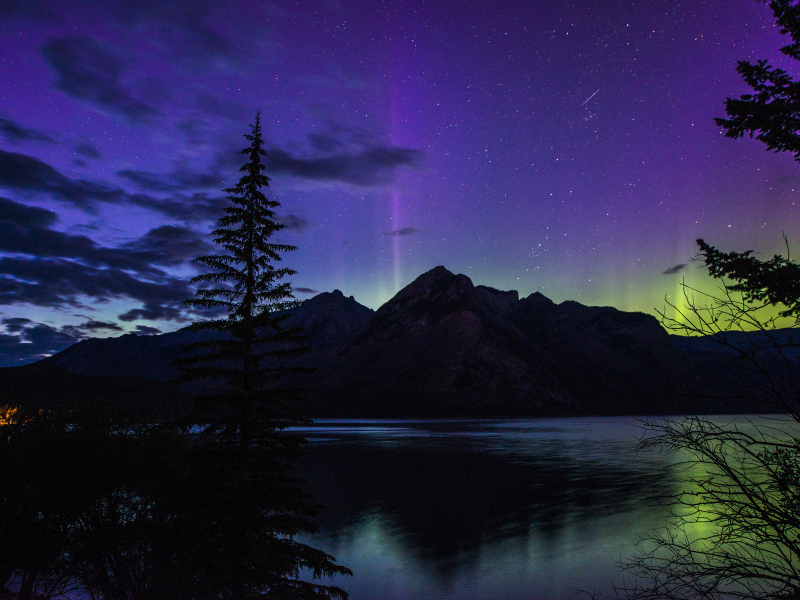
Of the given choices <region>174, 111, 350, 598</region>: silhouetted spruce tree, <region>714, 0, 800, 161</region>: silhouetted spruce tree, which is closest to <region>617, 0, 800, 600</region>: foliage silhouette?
<region>714, 0, 800, 161</region>: silhouetted spruce tree

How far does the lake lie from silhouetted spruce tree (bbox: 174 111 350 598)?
10861 millimetres

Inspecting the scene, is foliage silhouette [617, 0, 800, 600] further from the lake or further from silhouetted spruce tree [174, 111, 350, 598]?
the lake

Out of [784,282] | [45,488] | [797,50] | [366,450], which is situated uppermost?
[797,50]

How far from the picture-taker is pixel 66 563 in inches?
690

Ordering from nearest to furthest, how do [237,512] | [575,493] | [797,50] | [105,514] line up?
1. [797,50]
2. [237,512]
3. [105,514]
4. [575,493]

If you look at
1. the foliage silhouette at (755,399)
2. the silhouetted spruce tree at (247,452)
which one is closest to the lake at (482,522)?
the silhouetted spruce tree at (247,452)

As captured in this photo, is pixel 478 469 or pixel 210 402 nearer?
pixel 210 402

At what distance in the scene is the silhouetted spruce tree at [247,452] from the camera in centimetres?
1697

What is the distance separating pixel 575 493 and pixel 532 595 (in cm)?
3198

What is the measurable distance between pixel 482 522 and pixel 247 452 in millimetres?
29834

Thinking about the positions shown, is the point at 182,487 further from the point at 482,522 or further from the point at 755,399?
the point at 482,522

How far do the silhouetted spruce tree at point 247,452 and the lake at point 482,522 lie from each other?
35.6 ft

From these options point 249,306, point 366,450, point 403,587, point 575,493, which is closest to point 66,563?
point 249,306

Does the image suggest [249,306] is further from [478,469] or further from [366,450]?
[366,450]
